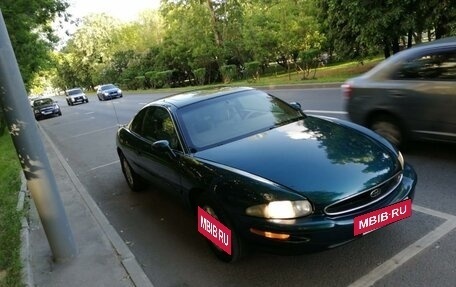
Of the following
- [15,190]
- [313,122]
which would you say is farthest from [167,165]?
[15,190]

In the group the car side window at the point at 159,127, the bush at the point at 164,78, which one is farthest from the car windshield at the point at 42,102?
the car side window at the point at 159,127

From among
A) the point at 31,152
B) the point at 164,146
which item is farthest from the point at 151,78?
the point at 31,152

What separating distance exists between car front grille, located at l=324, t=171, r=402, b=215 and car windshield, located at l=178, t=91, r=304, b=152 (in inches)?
58.7

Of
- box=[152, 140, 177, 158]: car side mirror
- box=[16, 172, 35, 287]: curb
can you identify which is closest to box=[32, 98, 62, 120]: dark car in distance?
box=[16, 172, 35, 287]: curb

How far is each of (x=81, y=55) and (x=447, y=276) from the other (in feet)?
286

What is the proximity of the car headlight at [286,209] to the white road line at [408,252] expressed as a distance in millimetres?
683

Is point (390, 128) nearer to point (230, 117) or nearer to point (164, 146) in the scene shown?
point (230, 117)

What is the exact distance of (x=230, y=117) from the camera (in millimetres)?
4953

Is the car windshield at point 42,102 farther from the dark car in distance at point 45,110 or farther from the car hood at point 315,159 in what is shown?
the car hood at point 315,159

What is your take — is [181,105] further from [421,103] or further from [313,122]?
[421,103]

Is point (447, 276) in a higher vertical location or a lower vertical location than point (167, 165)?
lower

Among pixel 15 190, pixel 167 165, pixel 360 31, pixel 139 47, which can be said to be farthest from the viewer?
pixel 139 47

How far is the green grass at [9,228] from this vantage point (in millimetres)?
4312

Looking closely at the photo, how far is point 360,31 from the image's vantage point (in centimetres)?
1964
